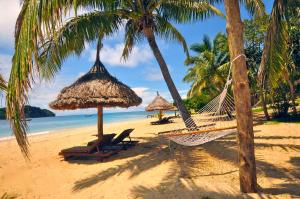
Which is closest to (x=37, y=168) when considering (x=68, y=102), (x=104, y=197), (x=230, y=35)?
(x=68, y=102)

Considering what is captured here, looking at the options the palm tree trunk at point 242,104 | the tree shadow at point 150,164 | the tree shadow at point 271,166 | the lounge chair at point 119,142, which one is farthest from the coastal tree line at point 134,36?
the lounge chair at point 119,142

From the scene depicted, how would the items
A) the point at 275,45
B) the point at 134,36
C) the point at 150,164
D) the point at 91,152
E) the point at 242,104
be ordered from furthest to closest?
the point at 134,36 → the point at 91,152 → the point at 150,164 → the point at 275,45 → the point at 242,104

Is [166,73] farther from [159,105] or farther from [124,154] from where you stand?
[159,105]

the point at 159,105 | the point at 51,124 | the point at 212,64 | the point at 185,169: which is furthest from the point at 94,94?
the point at 51,124

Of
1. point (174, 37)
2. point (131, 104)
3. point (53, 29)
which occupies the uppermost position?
point (174, 37)

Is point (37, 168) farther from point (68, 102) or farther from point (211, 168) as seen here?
point (211, 168)

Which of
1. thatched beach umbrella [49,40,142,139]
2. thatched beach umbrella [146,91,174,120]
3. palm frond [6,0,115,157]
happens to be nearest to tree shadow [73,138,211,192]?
thatched beach umbrella [49,40,142,139]

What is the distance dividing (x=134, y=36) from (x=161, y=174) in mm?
4625

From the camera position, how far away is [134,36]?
818 centimetres

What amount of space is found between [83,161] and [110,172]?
1.35 m

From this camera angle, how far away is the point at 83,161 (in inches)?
248

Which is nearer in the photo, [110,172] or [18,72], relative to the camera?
[18,72]

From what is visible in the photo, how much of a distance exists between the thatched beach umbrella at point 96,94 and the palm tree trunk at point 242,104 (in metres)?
3.71

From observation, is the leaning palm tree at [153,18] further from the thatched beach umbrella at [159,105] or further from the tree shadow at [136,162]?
the thatched beach umbrella at [159,105]
